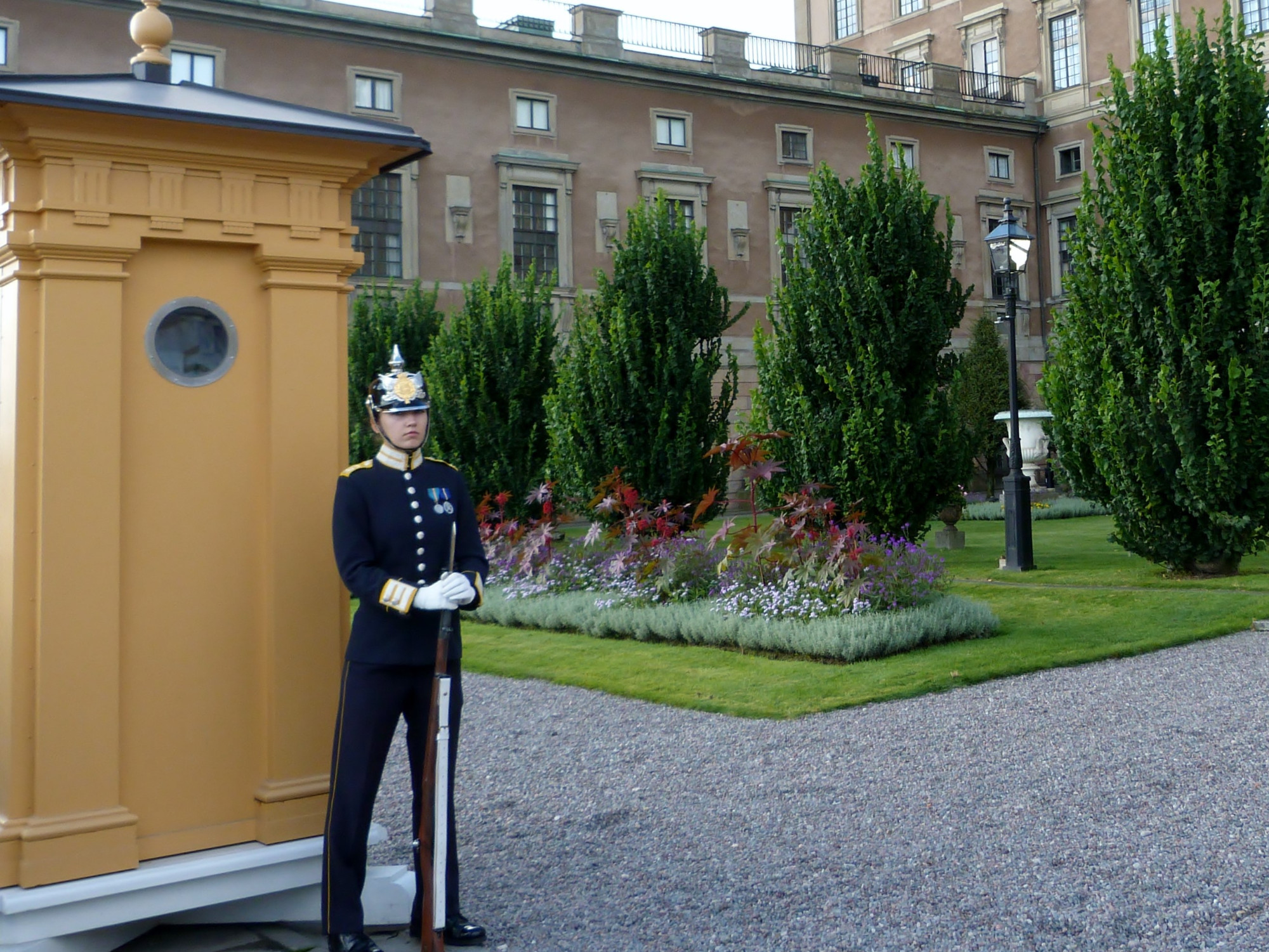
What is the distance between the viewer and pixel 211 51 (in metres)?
30.2

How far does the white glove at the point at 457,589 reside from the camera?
A: 4152 mm

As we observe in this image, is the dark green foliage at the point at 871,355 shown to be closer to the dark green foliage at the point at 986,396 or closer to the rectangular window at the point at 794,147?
the dark green foliage at the point at 986,396

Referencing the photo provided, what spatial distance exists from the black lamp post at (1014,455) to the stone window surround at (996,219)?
26268mm

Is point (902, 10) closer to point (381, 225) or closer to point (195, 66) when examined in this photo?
point (381, 225)

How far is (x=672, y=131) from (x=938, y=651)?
94.1 feet

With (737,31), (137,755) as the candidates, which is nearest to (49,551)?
(137,755)

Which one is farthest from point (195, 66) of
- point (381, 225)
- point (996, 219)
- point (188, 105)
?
point (188, 105)

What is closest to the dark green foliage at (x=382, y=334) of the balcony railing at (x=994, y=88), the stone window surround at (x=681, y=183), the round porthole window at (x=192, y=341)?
the stone window surround at (x=681, y=183)

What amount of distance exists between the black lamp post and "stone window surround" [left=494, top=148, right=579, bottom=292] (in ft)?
60.6

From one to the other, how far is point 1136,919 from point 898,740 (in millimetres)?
2937

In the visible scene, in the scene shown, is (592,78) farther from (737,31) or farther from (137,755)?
(137,755)

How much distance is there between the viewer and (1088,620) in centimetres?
1179

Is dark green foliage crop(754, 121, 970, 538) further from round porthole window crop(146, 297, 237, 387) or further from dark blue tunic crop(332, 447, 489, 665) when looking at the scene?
round porthole window crop(146, 297, 237, 387)

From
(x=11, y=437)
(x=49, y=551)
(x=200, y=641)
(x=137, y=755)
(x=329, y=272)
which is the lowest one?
(x=137, y=755)
